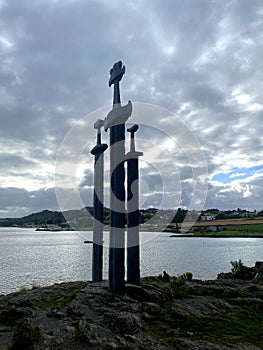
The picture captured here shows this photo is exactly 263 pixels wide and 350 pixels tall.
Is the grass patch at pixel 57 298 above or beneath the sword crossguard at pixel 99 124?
beneath

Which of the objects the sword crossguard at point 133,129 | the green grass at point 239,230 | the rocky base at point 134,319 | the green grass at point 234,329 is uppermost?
the sword crossguard at point 133,129

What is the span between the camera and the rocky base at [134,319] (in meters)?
7.84

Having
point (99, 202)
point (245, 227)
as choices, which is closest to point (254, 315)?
point (99, 202)

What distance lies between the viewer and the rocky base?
25.7 ft

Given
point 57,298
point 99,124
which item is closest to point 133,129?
point 99,124

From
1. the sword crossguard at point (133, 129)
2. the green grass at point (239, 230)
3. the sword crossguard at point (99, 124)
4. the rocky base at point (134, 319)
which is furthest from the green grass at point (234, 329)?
the green grass at point (239, 230)

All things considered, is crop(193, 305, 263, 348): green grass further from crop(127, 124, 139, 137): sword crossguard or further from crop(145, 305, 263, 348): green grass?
crop(127, 124, 139, 137): sword crossguard

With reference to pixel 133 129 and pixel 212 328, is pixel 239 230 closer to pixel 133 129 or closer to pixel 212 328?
pixel 133 129

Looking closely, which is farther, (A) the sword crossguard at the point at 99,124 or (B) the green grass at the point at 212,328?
(A) the sword crossguard at the point at 99,124

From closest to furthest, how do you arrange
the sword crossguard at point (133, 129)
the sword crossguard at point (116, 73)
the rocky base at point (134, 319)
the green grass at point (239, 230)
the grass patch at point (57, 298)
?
the rocky base at point (134, 319) < the grass patch at point (57, 298) < the sword crossguard at point (116, 73) < the sword crossguard at point (133, 129) < the green grass at point (239, 230)

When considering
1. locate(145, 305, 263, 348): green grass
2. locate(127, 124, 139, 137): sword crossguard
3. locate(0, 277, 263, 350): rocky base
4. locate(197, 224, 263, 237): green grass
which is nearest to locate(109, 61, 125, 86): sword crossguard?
locate(127, 124, 139, 137): sword crossguard

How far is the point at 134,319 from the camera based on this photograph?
9211mm

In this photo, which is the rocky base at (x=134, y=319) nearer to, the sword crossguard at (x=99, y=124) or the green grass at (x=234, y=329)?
the green grass at (x=234, y=329)

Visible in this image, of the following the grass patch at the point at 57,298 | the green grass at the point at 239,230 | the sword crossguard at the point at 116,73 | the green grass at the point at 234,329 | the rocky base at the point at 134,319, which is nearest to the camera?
the rocky base at the point at 134,319
